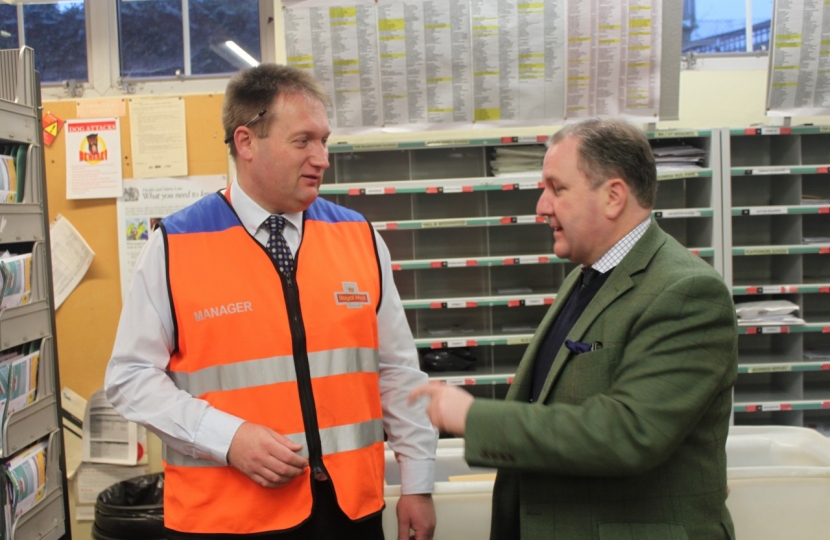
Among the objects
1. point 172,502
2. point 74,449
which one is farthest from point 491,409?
point 74,449

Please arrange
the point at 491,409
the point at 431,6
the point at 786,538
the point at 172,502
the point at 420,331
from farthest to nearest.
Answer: the point at 420,331 → the point at 431,6 → the point at 786,538 → the point at 172,502 → the point at 491,409

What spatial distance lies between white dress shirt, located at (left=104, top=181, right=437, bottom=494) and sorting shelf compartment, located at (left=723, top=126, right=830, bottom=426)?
7.76 ft

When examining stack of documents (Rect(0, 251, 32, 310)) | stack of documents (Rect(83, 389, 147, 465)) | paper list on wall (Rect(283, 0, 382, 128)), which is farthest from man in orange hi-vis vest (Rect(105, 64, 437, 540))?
stack of documents (Rect(83, 389, 147, 465))

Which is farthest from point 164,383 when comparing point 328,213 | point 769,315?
point 769,315

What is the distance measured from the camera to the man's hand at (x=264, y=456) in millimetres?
1415

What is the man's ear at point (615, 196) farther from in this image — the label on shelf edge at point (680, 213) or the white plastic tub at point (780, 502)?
the label on shelf edge at point (680, 213)

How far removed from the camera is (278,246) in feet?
5.32

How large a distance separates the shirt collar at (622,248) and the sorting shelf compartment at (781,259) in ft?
7.40

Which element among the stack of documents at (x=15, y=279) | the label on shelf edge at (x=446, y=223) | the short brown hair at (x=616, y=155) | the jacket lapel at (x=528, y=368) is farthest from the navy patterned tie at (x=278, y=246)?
the label on shelf edge at (x=446, y=223)

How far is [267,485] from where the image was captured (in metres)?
1.44

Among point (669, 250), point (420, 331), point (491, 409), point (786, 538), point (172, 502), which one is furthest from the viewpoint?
point (420, 331)

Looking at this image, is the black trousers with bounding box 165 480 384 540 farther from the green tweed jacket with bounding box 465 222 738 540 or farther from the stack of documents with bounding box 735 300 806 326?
the stack of documents with bounding box 735 300 806 326

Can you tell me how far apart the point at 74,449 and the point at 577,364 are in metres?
3.41

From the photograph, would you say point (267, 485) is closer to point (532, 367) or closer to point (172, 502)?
point (172, 502)
